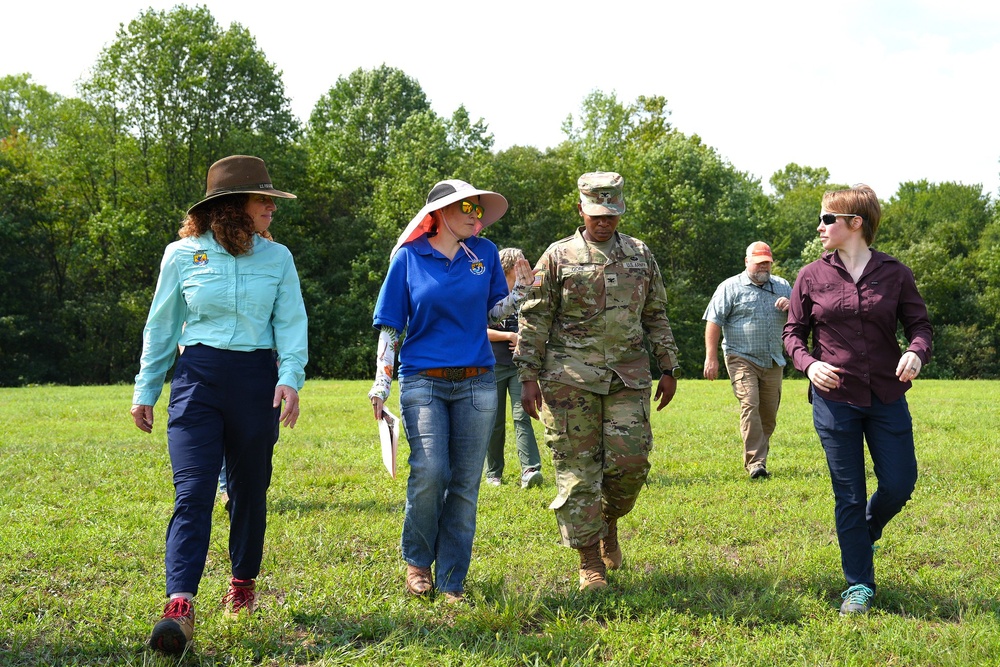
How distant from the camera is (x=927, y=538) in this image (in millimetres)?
6270

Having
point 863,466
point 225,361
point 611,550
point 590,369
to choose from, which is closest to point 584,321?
point 590,369

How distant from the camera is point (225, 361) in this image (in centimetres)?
434

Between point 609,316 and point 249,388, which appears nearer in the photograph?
point 249,388

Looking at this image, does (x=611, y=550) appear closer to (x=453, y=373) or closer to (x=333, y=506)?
(x=453, y=373)

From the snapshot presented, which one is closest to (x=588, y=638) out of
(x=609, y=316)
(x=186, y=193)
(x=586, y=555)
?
(x=586, y=555)

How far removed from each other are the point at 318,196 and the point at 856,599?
43.8m

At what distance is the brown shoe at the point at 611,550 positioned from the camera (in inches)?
222

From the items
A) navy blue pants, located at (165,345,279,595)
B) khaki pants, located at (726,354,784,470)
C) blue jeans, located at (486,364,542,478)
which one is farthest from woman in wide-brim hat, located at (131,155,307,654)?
khaki pants, located at (726,354,784,470)

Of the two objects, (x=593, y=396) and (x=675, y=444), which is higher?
(x=593, y=396)

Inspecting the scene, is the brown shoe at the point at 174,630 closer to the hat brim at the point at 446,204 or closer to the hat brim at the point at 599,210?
the hat brim at the point at 446,204

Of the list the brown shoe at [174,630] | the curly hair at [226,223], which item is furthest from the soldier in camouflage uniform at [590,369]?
the brown shoe at [174,630]

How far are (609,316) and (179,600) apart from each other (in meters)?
2.79

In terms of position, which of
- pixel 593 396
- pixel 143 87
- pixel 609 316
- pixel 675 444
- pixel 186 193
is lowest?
pixel 675 444

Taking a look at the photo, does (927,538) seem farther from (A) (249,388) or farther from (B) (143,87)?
(B) (143,87)
